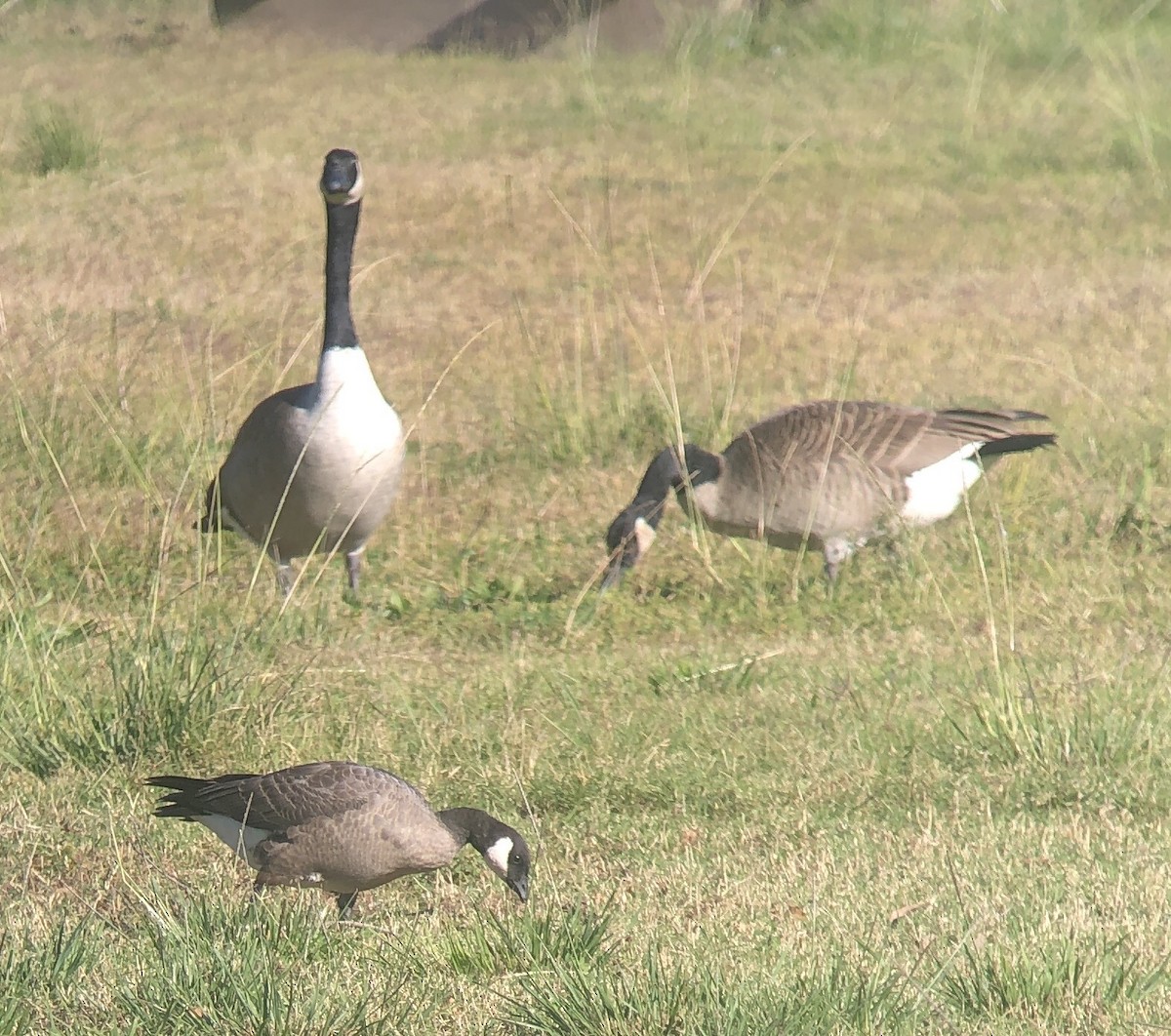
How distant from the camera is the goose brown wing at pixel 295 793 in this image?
14.0ft

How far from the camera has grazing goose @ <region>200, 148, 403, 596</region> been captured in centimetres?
739

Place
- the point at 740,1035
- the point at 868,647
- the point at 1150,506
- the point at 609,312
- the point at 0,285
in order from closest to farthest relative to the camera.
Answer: the point at 740,1035 < the point at 868,647 < the point at 1150,506 < the point at 609,312 < the point at 0,285

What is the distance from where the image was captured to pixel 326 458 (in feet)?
24.2

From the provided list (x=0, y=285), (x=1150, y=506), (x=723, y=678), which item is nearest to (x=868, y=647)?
(x=723, y=678)

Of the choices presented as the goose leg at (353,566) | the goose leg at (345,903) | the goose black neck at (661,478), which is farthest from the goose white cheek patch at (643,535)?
the goose leg at (345,903)

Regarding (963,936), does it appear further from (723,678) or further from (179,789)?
(723,678)

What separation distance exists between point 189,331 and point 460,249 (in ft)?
7.35

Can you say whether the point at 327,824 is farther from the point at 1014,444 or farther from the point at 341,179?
the point at 1014,444

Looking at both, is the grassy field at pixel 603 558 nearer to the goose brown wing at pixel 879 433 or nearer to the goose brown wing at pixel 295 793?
the goose brown wing at pixel 295 793

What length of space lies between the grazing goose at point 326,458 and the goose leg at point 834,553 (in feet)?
6.22

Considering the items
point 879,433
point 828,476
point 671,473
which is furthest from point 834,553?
point 671,473

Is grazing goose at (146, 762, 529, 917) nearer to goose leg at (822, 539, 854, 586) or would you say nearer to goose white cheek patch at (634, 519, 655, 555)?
goose white cheek patch at (634, 519, 655, 555)

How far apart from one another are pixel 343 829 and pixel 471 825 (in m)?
0.31

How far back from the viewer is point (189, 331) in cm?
1097
